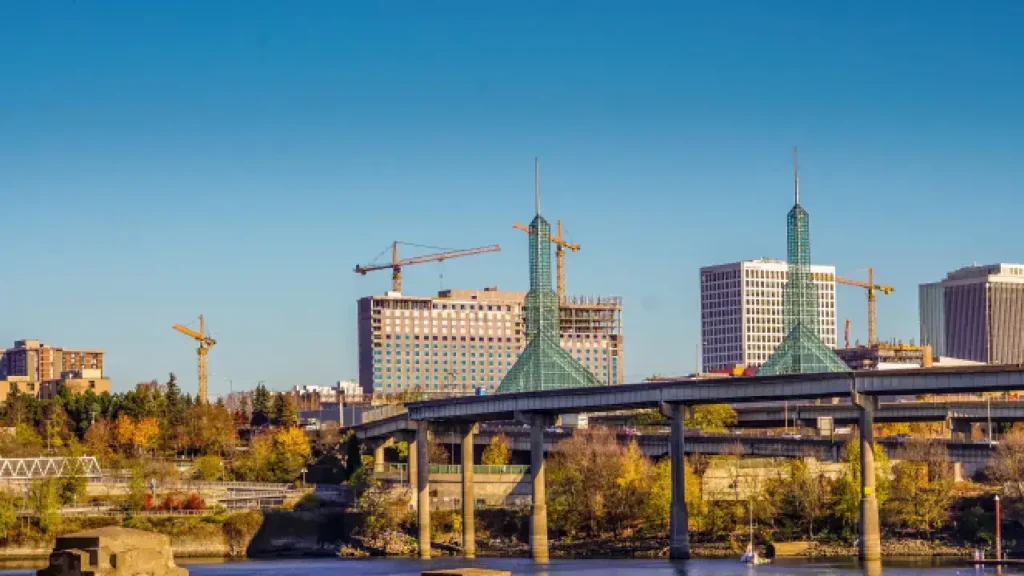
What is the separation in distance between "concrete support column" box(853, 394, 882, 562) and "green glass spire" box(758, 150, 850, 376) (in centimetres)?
575

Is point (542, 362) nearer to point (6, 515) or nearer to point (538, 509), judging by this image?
point (538, 509)

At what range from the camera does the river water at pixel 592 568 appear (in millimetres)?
120812

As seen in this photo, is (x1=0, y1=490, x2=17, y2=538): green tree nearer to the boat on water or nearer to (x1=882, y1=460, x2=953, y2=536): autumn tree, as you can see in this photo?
the boat on water

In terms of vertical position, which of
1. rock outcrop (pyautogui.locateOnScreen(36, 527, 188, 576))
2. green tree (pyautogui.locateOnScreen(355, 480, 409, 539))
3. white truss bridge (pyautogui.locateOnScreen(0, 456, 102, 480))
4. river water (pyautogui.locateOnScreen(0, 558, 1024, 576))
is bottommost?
river water (pyautogui.locateOnScreen(0, 558, 1024, 576))

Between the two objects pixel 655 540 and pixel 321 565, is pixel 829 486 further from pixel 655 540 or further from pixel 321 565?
pixel 321 565

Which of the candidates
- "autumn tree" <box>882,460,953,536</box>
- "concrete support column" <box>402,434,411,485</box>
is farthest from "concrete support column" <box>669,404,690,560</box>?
"concrete support column" <box>402,434,411,485</box>

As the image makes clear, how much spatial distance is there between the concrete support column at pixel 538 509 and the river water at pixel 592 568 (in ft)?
11.5

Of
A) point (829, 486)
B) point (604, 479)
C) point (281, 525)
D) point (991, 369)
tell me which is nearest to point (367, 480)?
point (281, 525)

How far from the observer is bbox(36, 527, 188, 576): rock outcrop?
179 feet

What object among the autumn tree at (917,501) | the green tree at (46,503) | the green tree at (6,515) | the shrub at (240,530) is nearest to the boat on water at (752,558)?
the autumn tree at (917,501)

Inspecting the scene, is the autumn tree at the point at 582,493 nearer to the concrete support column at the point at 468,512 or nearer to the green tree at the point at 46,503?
the concrete support column at the point at 468,512

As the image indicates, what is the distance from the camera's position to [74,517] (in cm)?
16775

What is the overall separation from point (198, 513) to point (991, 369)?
3289 inches

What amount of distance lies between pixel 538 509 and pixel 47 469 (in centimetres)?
6428
